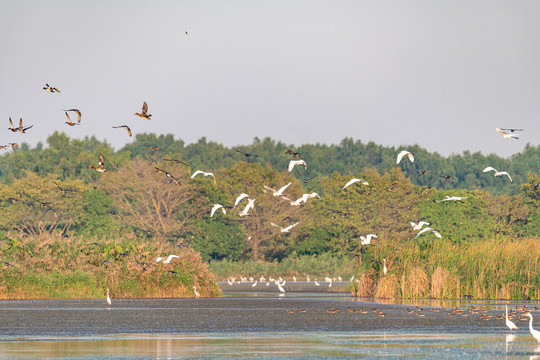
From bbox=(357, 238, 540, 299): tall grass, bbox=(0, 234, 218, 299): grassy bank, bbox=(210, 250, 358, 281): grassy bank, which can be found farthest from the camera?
bbox=(210, 250, 358, 281): grassy bank

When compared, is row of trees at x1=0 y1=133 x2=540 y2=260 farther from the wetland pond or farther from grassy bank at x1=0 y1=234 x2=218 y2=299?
the wetland pond

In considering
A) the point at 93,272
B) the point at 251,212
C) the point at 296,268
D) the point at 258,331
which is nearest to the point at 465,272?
the point at 93,272

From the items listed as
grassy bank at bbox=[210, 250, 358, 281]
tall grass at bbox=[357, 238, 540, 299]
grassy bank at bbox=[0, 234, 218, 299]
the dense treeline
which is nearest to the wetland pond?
tall grass at bbox=[357, 238, 540, 299]

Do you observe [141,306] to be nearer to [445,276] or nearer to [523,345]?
[445,276]

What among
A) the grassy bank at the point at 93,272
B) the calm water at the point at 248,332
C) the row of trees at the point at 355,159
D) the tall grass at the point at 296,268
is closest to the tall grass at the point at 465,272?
the calm water at the point at 248,332

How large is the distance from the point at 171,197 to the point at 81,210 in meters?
12.2

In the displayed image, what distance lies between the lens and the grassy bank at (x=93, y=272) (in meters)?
47.0

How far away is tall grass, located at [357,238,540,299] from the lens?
4388 centimetres

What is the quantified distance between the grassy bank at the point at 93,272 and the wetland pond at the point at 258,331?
584cm

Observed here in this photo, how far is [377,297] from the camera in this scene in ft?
146

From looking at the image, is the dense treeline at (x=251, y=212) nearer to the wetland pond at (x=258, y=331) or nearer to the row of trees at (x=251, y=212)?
the row of trees at (x=251, y=212)

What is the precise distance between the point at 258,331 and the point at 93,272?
21684mm

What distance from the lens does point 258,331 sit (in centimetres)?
2773

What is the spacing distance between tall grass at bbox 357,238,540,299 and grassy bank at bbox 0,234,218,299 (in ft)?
30.3
